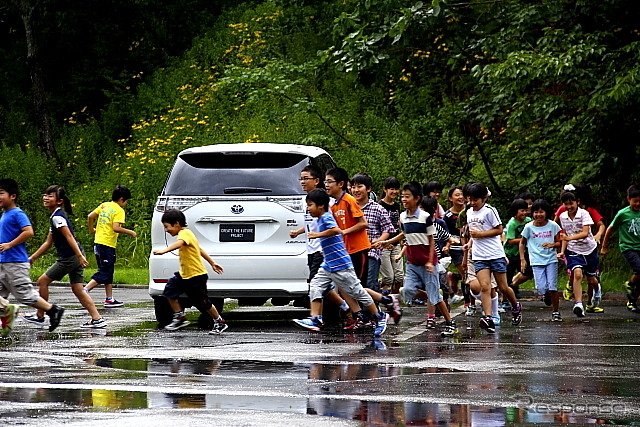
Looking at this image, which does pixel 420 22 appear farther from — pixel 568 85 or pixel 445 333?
pixel 445 333

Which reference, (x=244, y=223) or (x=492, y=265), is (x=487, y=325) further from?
(x=244, y=223)

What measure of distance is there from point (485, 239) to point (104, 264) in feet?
21.0

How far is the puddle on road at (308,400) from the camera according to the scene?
7.00m

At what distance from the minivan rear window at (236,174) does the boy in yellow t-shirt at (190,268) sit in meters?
0.58

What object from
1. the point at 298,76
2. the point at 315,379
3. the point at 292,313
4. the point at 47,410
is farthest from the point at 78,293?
the point at 298,76

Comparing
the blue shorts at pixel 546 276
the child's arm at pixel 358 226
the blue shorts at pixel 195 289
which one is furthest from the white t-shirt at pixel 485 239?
the blue shorts at pixel 195 289

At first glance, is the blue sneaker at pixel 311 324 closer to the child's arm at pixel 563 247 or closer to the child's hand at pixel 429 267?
the child's hand at pixel 429 267

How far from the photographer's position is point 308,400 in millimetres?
7680

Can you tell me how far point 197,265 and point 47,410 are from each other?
5.79 metres

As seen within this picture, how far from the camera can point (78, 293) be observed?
44.5 ft

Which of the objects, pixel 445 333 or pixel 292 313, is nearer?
pixel 445 333

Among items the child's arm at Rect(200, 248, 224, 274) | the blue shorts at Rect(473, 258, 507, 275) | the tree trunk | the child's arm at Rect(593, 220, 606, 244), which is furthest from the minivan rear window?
the tree trunk

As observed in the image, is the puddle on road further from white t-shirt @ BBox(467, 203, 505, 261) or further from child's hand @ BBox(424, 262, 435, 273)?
white t-shirt @ BBox(467, 203, 505, 261)

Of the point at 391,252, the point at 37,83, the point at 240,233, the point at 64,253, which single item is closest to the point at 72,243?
the point at 64,253
